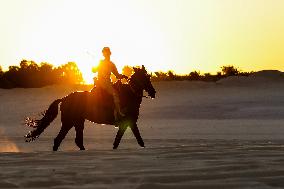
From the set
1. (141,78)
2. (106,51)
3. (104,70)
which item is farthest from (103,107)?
(106,51)

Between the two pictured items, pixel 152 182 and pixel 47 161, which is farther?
pixel 47 161

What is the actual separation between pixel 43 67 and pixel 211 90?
22804 mm

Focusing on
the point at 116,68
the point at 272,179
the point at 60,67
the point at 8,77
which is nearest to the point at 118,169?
the point at 272,179

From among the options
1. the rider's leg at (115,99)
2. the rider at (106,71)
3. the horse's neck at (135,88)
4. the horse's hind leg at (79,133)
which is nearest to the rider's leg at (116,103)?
the rider's leg at (115,99)

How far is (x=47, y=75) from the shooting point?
6900 cm

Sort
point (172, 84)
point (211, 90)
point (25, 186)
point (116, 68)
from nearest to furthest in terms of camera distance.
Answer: point (25, 186) < point (116, 68) < point (211, 90) < point (172, 84)

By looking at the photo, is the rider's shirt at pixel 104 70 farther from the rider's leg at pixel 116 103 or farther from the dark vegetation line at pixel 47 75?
the dark vegetation line at pixel 47 75

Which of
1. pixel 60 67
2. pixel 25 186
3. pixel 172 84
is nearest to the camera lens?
pixel 25 186

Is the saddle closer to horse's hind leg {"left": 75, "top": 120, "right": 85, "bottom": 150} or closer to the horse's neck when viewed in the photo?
the horse's neck

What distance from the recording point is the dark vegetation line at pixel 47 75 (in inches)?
2525

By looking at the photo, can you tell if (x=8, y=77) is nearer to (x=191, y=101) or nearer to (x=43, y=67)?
(x=43, y=67)

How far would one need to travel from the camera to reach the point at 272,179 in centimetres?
629

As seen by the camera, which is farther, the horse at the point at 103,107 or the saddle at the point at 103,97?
the horse at the point at 103,107

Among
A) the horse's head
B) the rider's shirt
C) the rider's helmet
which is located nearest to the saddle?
the rider's shirt
